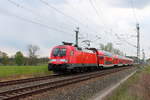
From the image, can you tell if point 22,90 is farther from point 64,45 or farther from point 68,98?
point 64,45

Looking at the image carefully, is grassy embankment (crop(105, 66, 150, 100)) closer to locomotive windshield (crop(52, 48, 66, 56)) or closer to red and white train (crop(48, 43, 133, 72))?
red and white train (crop(48, 43, 133, 72))

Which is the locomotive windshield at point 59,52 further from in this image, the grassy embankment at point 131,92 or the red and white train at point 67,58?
the grassy embankment at point 131,92

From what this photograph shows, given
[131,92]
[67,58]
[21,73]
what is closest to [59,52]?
[67,58]

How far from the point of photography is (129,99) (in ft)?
32.3

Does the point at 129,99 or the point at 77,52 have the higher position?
the point at 77,52

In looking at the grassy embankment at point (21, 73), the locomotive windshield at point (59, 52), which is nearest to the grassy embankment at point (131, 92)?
the locomotive windshield at point (59, 52)

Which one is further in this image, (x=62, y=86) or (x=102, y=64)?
(x=102, y=64)

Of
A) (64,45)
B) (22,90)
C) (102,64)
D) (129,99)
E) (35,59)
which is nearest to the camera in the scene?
(129,99)

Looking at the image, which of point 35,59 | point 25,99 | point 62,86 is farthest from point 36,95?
point 35,59

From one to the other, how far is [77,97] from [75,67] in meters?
13.0

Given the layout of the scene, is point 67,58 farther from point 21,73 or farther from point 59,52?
point 21,73

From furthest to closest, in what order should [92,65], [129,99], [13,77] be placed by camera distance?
[92,65]
[13,77]
[129,99]

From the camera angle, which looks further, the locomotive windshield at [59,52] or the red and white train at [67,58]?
the locomotive windshield at [59,52]

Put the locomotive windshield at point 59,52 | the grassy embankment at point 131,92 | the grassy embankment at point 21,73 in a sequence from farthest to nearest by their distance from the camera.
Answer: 1. the locomotive windshield at point 59,52
2. the grassy embankment at point 21,73
3. the grassy embankment at point 131,92
